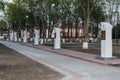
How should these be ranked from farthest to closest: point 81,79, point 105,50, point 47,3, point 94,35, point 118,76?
point 94,35, point 47,3, point 105,50, point 118,76, point 81,79

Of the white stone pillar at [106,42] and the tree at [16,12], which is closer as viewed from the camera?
the white stone pillar at [106,42]

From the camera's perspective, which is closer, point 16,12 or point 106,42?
point 106,42

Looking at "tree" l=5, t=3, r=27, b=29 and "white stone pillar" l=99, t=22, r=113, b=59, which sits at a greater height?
"tree" l=5, t=3, r=27, b=29

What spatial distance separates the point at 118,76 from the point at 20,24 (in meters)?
75.5

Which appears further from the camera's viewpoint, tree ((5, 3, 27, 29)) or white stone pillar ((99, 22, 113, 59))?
tree ((5, 3, 27, 29))

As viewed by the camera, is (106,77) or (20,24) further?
(20,24)

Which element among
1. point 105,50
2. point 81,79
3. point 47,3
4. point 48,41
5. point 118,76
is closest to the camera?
point 81,79

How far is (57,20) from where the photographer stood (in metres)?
70.7

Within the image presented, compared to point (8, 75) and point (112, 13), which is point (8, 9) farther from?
point (8, 75)

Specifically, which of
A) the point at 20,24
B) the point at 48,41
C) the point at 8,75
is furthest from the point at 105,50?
the point at 20,24

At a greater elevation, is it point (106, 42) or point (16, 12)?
point (16, 12)

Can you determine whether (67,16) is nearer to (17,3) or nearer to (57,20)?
(57,20)

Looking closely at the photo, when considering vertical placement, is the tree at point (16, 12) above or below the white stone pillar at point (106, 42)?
above

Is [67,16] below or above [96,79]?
above
